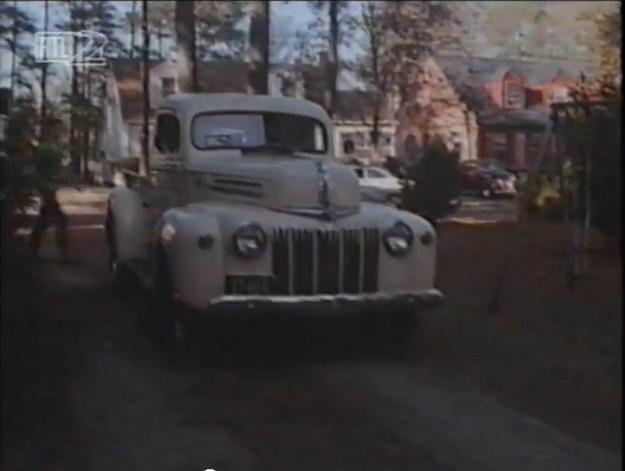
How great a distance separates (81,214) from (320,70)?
807 millimetres

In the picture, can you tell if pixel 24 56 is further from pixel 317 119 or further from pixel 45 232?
pixel 317 119

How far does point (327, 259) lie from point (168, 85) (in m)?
0.95

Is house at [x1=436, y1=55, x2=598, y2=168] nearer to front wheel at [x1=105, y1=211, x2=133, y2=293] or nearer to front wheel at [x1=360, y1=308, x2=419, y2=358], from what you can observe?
front wheel at [x1=360, y1=308, x2=419, y2=358]

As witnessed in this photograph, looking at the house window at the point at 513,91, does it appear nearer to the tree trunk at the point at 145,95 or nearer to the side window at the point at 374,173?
the side window at the point at 374,173

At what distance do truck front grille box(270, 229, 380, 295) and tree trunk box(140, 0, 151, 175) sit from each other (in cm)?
69

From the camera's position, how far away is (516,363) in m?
4.09

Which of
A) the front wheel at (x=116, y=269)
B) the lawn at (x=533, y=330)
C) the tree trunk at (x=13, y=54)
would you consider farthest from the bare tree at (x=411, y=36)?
the tree trunk at (x=13, y=54)

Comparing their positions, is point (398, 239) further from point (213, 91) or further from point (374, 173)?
point (213, 91)

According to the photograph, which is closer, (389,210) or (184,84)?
(184,84)

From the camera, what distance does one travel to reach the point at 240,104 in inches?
Answer: 146

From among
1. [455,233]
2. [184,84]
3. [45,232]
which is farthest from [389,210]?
[45,232]

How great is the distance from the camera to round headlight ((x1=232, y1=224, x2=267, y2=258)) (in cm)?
425

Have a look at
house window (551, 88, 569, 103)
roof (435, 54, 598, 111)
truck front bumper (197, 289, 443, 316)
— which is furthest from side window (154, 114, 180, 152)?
house window (551, 88, 569, 103)

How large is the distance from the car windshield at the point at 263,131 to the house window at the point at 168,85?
0.16 meters
